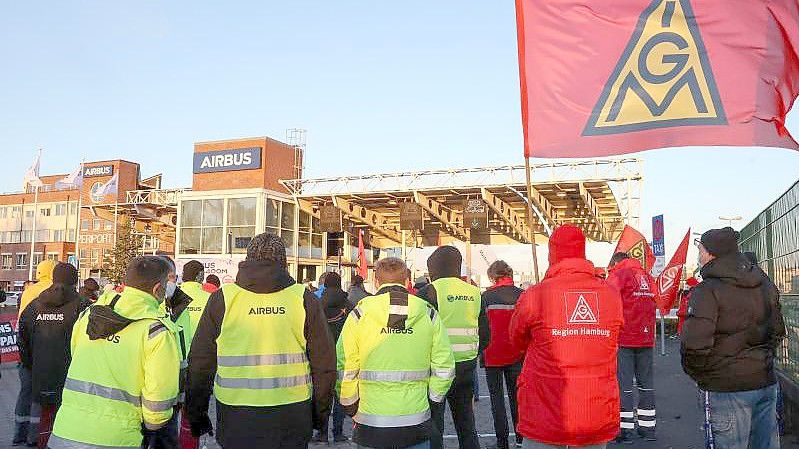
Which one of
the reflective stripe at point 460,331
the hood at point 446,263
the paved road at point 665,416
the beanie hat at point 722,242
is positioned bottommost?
the paved road at point 665,416

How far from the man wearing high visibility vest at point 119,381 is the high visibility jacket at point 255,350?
11.9 inches

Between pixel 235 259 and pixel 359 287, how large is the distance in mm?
24605

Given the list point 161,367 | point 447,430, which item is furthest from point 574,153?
point 447,430

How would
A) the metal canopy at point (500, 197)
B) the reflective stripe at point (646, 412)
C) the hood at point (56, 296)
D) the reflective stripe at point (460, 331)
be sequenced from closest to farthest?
the reflective stripe at point (460, 331), the hood at point (56, 296), the reflective stripe at point (646, 412), the metal canopy at point (500, 197)

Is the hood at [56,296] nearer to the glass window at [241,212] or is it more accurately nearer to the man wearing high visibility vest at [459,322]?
the man wearing high visibility vest at [459,322]

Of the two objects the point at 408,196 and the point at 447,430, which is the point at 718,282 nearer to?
the point at 447,430

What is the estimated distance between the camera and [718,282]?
14.8ft

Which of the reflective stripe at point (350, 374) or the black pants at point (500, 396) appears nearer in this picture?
the reflective stripe at point (350, 374)

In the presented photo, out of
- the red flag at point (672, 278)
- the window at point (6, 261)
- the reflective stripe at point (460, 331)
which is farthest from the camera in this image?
the window at point (6, 261)

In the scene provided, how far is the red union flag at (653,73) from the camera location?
16.0 ft

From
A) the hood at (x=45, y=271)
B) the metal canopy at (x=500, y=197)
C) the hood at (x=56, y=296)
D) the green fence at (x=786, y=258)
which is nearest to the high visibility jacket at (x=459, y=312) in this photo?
the green fence at (x=786, y=258)

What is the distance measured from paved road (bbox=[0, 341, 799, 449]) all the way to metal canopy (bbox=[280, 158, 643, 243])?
1490cm

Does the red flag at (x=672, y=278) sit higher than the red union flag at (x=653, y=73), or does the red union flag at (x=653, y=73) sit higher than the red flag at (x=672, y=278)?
the red union flag at (x=653, y=73)

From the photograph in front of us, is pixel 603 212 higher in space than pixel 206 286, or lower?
higher
